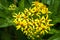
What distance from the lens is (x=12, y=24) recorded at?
4.83ft

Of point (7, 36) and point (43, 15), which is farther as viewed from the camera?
point (43, 15)

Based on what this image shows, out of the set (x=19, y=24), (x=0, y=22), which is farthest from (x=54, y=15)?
(x=0, y=22)

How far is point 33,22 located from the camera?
4.68 feet

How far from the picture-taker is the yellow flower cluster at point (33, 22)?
1.41 meters

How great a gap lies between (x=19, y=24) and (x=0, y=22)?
0.15m

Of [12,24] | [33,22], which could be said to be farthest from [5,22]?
[33,22]

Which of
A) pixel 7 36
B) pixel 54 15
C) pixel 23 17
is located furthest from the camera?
pixel 54 15

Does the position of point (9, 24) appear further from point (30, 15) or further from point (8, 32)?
point (30, 15)

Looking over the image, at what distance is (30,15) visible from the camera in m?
1.50

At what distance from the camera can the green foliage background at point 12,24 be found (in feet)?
4.69

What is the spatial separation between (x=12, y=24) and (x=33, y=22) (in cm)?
15

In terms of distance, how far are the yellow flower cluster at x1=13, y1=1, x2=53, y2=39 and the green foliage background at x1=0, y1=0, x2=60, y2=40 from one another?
54 millimetres

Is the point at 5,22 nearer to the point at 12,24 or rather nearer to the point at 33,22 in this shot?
the point at 12,24

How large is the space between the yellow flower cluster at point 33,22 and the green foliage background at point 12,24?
54 millimetres
